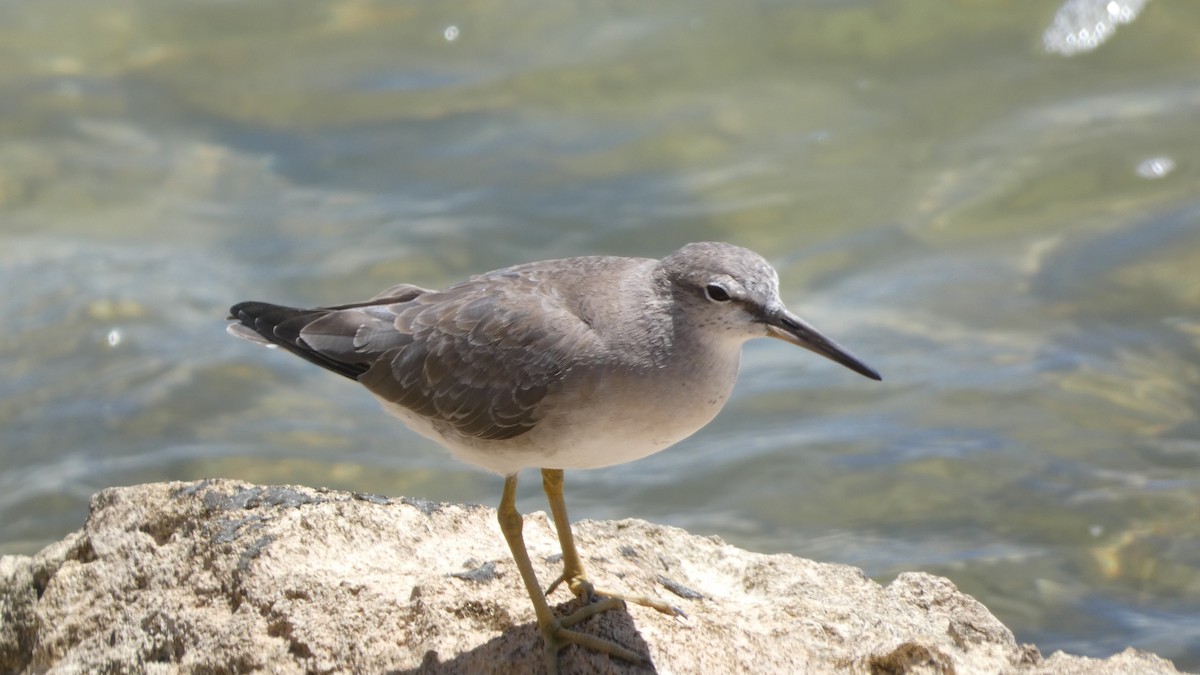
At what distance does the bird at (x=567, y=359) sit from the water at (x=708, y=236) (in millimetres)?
3888

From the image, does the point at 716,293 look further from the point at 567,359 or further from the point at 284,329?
the point at 284,329

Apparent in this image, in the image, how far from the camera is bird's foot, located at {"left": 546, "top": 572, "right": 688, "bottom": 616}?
19.8 feet

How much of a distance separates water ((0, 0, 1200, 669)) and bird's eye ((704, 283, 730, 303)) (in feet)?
13.4

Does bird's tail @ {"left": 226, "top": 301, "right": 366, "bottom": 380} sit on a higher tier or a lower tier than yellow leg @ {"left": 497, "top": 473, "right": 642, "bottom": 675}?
higher

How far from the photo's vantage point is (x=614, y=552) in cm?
674

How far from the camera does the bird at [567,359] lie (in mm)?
5664

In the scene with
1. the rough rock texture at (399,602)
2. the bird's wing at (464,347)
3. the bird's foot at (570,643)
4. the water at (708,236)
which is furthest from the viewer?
the water at (708,236)

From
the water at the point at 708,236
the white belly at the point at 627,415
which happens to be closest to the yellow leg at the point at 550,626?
the white belly at the point at 627,415

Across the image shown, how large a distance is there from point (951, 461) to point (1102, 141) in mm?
4944

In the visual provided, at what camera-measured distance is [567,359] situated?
5.82 meters

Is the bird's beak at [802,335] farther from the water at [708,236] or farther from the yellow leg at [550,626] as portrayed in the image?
the water at [708,236]

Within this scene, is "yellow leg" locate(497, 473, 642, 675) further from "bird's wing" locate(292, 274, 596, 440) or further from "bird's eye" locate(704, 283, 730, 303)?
"bird's eye" locate(704, 283, 730, 303)

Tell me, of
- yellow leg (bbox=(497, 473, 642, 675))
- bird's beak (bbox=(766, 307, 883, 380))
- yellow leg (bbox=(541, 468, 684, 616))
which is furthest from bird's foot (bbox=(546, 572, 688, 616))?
bird's beak (bbox=(766, 307, 883, 380))

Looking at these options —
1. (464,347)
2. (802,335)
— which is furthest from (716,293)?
(464,347)
